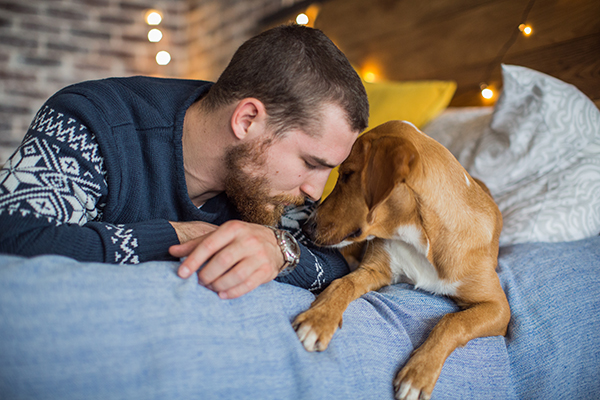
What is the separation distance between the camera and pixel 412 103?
2.34 metres

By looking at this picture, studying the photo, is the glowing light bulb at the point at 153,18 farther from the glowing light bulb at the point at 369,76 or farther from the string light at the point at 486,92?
the string light at the point at 486,92

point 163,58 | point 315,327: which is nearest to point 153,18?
point 163,58

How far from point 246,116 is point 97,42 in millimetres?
4226

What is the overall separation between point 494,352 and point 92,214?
1.24 meters

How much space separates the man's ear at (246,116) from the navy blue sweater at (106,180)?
186 millimetres

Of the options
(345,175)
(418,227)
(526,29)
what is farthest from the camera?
(526,29)

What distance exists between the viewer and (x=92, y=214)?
1.23m

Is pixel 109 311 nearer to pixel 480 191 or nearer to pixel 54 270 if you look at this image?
pixel 54 270

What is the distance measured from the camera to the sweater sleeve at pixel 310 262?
1.31 m

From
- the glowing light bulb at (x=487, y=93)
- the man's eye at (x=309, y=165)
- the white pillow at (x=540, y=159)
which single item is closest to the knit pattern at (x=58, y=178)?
the man's eye at (x=309, y=165)

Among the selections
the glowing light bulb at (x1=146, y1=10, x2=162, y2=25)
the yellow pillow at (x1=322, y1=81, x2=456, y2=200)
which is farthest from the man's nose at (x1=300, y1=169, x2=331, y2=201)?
the glowing light bulb at (x1=146, y1=10, x2=162, y2=25)

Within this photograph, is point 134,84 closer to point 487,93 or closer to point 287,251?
point 287,251

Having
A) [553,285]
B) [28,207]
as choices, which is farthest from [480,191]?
[28,207]

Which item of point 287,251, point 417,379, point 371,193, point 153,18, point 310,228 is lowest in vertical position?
point 417,379
